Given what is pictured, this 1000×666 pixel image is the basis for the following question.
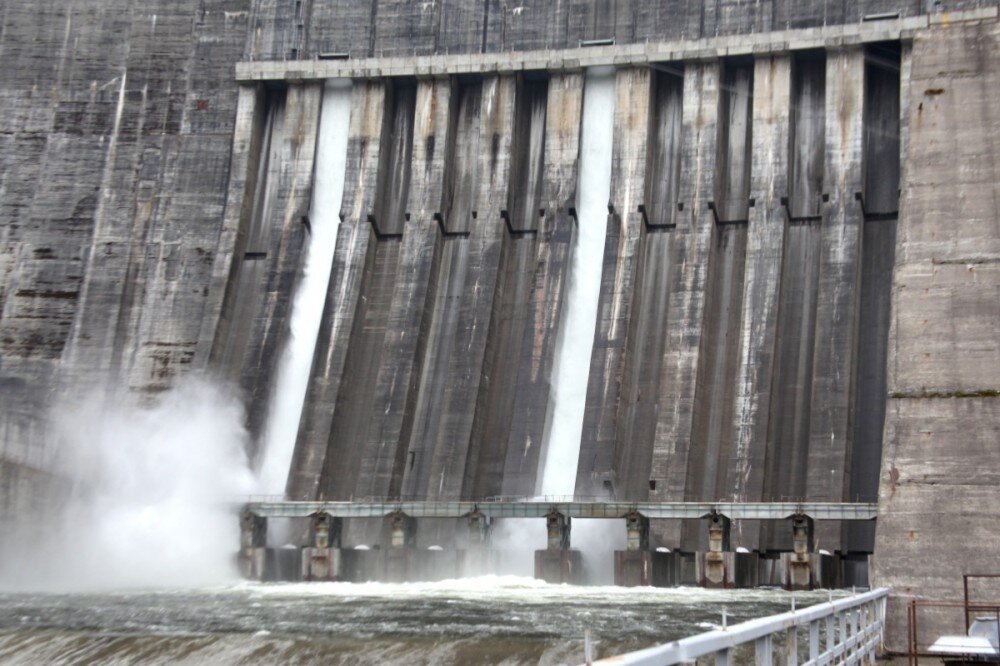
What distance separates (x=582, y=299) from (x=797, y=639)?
3166 centimetres

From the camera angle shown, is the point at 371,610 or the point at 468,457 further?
the point at 468,457

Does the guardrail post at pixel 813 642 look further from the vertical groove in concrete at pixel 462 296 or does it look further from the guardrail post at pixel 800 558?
the vertical groove in concrete at pixel 462 296

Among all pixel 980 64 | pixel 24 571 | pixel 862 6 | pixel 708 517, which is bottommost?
pixel 24 571

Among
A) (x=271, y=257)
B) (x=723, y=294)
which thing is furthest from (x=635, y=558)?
(x=271, y=257)

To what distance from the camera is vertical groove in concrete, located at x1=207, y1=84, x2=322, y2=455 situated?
1642 inches

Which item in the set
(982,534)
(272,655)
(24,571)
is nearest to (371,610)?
(272,655)

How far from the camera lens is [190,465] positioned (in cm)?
3981

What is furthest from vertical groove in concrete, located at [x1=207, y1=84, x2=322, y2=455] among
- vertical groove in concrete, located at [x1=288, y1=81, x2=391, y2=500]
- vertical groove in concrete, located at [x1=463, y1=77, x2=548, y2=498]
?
vertical groove in concrete, located at [x1=463, y1=77, x2=548, y2=498]

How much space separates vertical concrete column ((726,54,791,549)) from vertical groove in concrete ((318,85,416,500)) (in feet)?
37.7

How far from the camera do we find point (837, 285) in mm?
38531

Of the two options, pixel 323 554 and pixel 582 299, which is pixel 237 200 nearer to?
pixel 582 299

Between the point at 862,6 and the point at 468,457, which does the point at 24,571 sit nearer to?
the point at 468,457

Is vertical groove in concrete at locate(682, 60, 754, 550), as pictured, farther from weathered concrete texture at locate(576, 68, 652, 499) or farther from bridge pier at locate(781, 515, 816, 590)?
bridge pier at locate(781, 515, 816, 590)

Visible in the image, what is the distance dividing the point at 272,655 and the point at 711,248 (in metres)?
25.4
